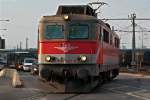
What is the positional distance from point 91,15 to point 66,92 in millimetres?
4401

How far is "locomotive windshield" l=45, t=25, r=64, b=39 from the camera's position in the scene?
23000 mm

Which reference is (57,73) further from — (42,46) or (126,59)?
(126,59)

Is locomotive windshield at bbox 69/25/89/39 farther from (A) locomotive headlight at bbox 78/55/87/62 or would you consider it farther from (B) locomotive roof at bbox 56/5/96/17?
(B) locomotive roof at bbox 56/5/96/17

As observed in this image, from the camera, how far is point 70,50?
22.6 metres

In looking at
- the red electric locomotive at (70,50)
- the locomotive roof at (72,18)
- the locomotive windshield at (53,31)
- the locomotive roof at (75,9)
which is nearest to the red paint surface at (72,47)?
the red electric locomotive at (70,50)

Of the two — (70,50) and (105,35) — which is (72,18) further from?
(105,35)

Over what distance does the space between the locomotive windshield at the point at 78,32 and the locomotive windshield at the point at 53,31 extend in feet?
1.54

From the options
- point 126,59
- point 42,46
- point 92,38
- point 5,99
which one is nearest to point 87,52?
point 92,38

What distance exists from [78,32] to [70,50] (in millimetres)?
978

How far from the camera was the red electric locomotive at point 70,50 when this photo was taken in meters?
22.6

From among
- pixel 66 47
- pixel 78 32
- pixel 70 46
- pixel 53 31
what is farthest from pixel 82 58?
pixel 53 31

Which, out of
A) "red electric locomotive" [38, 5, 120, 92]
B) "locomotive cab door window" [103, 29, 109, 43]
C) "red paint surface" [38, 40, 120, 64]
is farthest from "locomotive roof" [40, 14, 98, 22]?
"locomotive cab door window" [103, 29, 109, 43]

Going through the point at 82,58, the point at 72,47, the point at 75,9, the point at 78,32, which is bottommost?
the point at 82,58

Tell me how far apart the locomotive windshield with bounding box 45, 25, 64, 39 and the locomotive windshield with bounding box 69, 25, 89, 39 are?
0.47 metres
